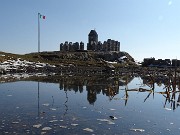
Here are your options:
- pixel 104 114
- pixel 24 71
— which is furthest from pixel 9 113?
pixel 24 71

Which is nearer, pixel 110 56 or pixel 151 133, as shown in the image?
pixel 151 133

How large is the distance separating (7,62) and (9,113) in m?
53.4

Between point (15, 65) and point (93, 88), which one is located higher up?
point (15, 65)

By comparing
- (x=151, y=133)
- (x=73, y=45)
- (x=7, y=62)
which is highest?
(x=73, y=45)

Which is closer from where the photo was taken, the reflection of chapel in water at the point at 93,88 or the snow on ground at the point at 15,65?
the reflection of chapel in water at the point at 93,88

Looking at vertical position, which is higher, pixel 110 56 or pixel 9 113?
pixel 110 56

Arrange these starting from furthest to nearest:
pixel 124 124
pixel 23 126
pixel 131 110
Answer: pixel 131 110 → pixel 124 124 → pixel 23 126

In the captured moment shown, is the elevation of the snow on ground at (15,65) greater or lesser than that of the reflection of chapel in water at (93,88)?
greater

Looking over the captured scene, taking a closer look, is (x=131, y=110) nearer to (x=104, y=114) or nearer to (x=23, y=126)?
(x=104, y=114)

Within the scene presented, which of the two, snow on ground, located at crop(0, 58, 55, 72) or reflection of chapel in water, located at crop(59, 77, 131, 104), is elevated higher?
snow on ground, located at crop(0, 58, 55, 72)

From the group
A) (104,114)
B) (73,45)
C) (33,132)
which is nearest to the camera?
(33,132)

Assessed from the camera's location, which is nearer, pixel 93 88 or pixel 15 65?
pixel 93 88

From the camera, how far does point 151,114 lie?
22.0 meters

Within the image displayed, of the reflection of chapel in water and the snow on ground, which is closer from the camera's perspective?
the reflection of chapel in water
